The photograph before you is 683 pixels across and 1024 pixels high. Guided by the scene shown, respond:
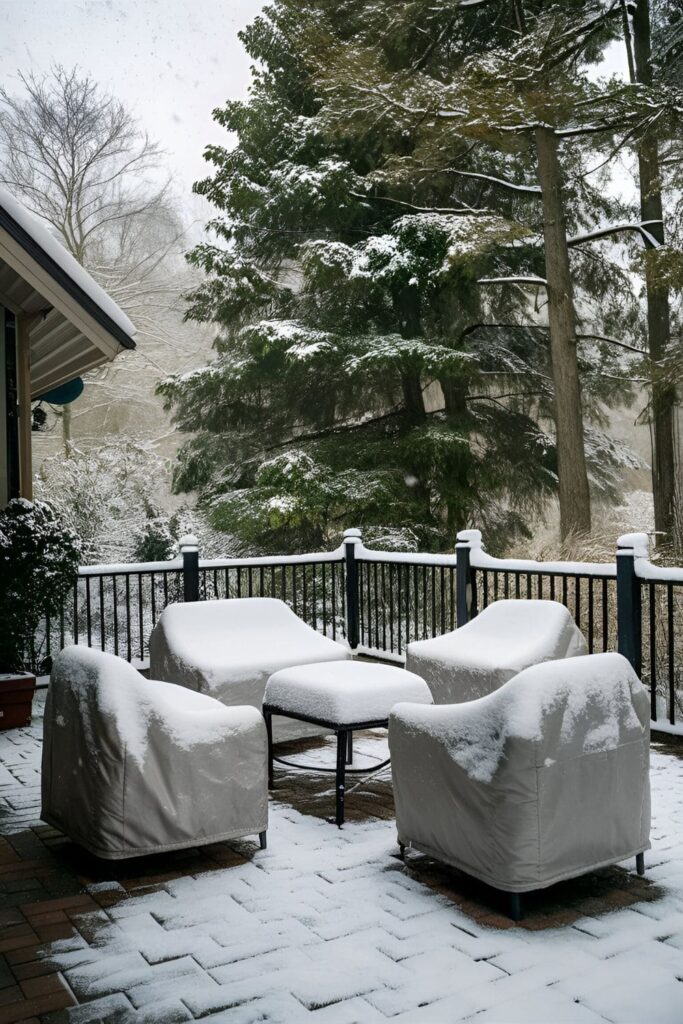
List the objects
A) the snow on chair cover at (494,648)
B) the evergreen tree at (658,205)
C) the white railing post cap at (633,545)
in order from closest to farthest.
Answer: the snow on chair cover at (494,648) → the white railing post cap at (633,545) → the evergreen tree at (658,205)

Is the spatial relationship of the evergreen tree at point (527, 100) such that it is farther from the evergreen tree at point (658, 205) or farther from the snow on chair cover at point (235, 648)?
the snow on chair cover at point (235, 648)

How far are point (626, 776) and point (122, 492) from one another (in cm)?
1252

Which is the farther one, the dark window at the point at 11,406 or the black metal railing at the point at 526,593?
the dark window at the point at 11,406

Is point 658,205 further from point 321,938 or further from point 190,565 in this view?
point 321,938

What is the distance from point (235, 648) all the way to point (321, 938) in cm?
238

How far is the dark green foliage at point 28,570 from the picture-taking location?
5801 millimetres

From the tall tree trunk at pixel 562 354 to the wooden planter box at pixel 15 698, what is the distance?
311 inches

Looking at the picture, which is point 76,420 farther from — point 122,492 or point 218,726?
point 218,726

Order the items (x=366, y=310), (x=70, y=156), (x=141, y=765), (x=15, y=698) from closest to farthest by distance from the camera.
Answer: (x=141, y=765)
(x=15, y=698)
(x=366, y=310)
(x=70, y=156)

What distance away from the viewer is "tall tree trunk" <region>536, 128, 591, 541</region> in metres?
11.9

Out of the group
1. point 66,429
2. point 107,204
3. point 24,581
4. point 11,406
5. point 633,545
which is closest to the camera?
point 633,545

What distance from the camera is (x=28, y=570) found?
588 cm

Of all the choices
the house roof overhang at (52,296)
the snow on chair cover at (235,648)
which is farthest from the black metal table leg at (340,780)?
the house roof overhang at (52,296)

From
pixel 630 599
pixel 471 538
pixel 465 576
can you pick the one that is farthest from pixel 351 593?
pixel 630 599
